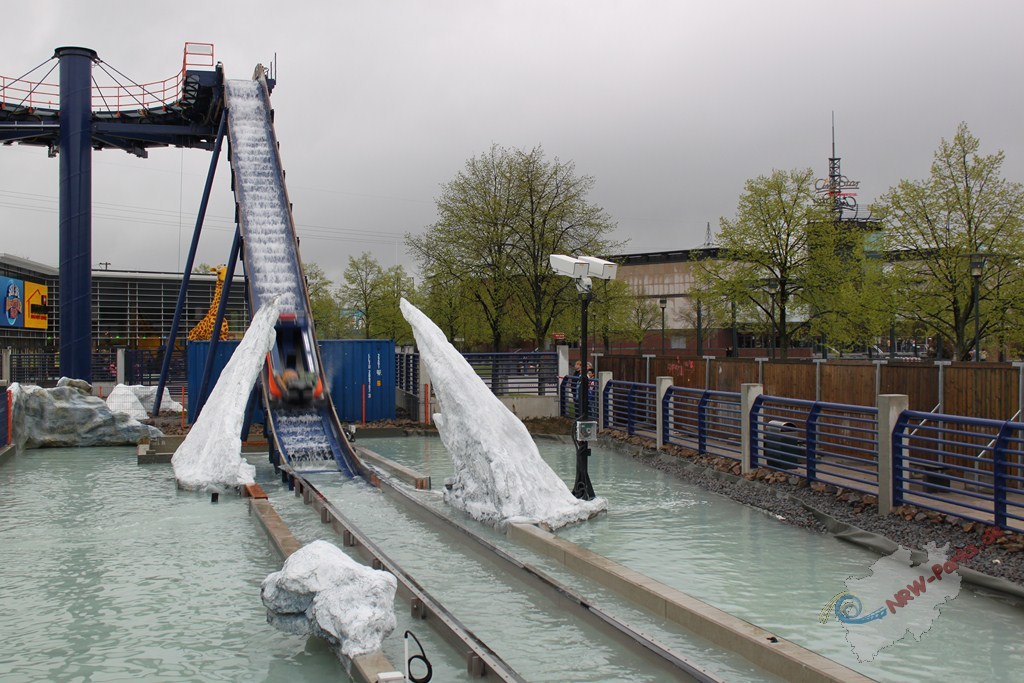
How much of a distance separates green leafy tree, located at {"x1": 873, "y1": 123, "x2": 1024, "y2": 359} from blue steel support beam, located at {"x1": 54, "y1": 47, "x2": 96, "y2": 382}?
88.0 feet

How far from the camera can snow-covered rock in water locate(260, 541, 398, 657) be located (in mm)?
6730

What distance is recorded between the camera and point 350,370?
26375 millimetres

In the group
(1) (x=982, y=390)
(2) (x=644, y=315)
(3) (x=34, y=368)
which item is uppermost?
(2) (x=644, y=315)

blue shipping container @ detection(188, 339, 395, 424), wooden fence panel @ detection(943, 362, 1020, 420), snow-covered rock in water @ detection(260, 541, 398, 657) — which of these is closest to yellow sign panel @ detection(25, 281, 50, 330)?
blue shipping container @ detection(188, 339, 395, 424)

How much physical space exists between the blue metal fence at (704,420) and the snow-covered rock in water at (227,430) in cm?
851

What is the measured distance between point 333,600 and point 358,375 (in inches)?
783

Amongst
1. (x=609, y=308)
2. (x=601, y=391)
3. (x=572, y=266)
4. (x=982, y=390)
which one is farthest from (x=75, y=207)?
(x=982, y=390)

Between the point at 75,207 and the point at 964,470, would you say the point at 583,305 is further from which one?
the point at 75,207

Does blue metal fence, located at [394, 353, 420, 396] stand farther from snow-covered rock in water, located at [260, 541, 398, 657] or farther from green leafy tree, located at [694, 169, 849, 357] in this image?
snow-covered rock in water, located at [260, 541, 398, 657]

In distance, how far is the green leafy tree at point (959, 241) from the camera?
2859 cm

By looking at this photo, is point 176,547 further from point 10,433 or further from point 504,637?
point 10,433

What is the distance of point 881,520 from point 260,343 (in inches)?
470

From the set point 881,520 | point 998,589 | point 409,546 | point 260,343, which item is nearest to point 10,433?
point 260,343

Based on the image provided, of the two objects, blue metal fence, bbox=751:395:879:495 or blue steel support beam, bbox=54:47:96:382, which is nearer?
blue metal fence, bbox=751:395:879:495
